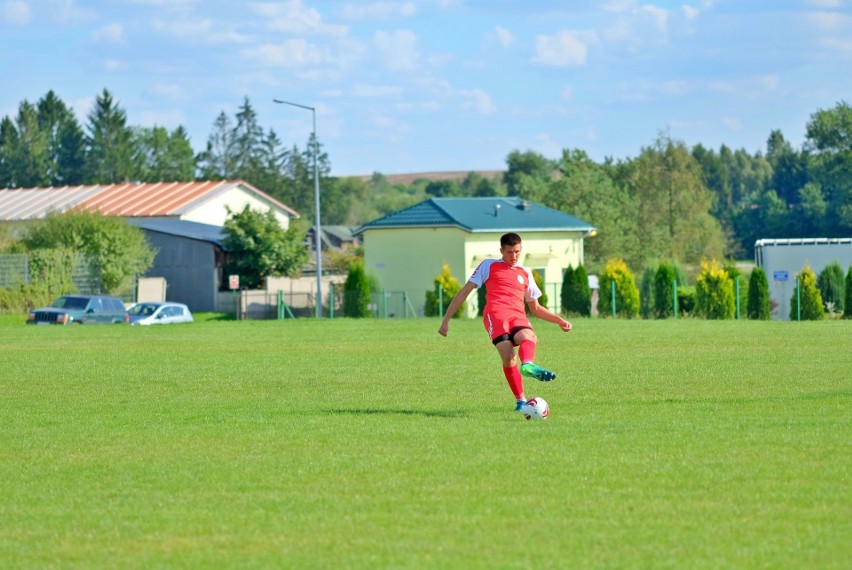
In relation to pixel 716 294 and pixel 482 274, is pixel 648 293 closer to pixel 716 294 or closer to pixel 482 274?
pixel 716 294

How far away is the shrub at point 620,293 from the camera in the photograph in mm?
46406

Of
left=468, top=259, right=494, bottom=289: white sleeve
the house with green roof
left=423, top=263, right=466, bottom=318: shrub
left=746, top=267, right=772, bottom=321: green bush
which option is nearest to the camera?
left=468, top=259, right=494, bottom=289: white sleeve

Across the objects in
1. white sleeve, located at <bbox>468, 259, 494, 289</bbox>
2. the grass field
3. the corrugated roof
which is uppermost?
the corrugated roof

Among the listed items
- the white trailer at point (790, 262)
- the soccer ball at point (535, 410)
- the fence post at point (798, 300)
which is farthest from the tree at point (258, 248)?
the soccer ball at point (535, 410)

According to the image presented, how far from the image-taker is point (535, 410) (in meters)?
12.5

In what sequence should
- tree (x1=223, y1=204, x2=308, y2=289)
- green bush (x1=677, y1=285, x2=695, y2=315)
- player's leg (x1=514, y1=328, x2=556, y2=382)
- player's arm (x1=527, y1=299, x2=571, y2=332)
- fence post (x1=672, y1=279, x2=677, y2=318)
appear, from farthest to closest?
tree (x1=223, y1=204, x2=308, y2=289), green bush (x1=677, y1=285, x2=695, y2=315), fence post (x1=672, y1=279, x2=677, y2=318), player's arm (x1=527, y1=299, x2=571, y2=332), player's leg (x1=514, y1=328, x2=556, y2=382)

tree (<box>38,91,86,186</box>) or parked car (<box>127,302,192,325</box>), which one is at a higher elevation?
tree (<box>38,91,86,186</box>)

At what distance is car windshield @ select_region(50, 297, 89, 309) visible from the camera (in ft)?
141

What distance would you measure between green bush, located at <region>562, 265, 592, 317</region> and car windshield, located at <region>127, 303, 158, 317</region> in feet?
50.2

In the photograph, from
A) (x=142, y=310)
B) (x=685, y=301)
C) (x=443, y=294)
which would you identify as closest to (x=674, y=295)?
(x=685, y=301)

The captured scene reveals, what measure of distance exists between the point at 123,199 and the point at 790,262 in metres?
47.6

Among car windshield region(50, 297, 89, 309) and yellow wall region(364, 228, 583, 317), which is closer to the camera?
car windshield region(50, 297, 89, 309)

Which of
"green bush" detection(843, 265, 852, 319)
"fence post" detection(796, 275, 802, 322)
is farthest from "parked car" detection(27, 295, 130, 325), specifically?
"green bush" detection(843, 265, 852, 319)

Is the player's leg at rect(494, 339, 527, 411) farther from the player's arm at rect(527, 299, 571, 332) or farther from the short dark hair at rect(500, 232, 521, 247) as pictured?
the short dark hair at rect(500, 232, 521, 247)
